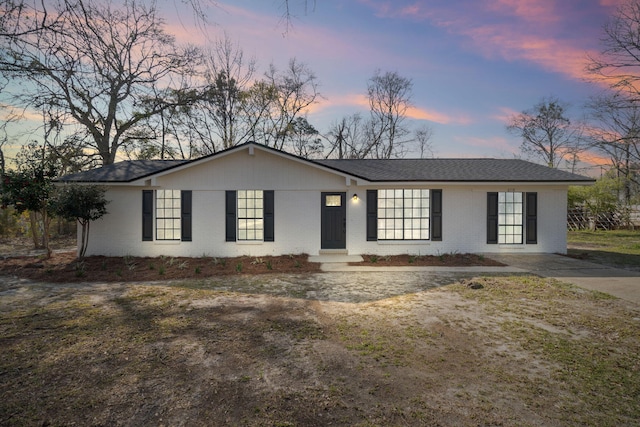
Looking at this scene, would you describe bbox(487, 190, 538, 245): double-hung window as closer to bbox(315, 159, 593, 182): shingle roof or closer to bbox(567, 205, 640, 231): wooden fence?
bbox(315, 159, 593, 182): shingle roof

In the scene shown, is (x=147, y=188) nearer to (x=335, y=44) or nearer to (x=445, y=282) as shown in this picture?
(x=335, y=44)

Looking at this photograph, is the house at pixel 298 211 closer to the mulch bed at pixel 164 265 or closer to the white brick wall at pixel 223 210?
the white brick wall at pixel 223 210

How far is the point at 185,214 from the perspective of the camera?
10820mm

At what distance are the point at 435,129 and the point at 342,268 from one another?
80.9 feet

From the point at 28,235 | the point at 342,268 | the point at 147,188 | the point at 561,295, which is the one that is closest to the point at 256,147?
the point at 147,188

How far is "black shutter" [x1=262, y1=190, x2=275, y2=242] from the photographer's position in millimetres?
10852

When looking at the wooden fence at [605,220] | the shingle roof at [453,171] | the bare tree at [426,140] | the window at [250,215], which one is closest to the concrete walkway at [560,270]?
the shingle roof at [453,171]

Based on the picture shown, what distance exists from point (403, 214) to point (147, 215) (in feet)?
31.0

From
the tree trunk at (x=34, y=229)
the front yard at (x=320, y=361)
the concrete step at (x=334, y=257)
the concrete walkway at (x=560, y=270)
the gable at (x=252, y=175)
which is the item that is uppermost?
the gable at (x=252, y=175)

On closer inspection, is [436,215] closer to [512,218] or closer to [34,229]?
[512,218]

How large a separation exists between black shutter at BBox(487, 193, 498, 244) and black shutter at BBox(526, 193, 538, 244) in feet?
3.93

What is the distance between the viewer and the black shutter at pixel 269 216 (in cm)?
1085

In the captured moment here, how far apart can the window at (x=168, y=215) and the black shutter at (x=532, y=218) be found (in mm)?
12999

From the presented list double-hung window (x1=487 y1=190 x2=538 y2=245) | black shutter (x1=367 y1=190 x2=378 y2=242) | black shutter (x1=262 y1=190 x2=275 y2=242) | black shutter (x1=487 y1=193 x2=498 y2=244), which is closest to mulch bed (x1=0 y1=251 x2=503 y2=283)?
black shutter (x1=262 y1=190 x2=275 y2=242)
